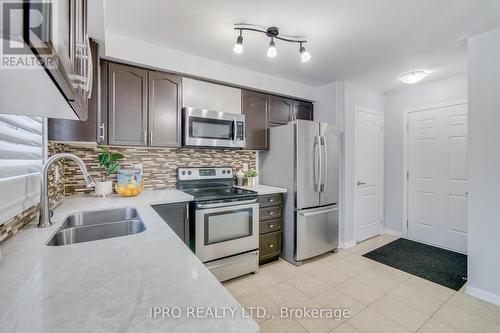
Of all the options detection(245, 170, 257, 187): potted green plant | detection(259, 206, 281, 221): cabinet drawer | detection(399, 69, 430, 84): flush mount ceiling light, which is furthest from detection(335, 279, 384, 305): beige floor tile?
detection(399, 69, 430, 84): flush mount ceiling light

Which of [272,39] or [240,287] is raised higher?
[272,39]

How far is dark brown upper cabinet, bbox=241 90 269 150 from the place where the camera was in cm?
294

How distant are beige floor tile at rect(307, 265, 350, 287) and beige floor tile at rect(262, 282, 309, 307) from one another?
1.24 ft

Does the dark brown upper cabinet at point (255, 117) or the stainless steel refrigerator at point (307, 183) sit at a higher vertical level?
the dark brown upper cabinet at point (255, 117)

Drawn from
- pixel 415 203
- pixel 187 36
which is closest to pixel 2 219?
pixel 187 36

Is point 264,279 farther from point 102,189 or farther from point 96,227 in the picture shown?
point 102,189

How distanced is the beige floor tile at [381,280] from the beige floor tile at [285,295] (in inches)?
29.2

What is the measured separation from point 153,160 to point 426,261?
141 inches

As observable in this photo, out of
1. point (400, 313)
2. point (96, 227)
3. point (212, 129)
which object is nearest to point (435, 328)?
point (400, 313)

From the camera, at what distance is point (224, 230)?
2.34 meters

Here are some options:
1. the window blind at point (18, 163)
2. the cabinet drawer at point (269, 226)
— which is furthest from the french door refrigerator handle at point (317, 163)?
the window blind at point (18, 163)

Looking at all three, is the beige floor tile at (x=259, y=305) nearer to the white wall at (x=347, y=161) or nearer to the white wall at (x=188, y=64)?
the white wall at (x=347, y=161)

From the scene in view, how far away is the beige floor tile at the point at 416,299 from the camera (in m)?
1.93

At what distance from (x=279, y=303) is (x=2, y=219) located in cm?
196
